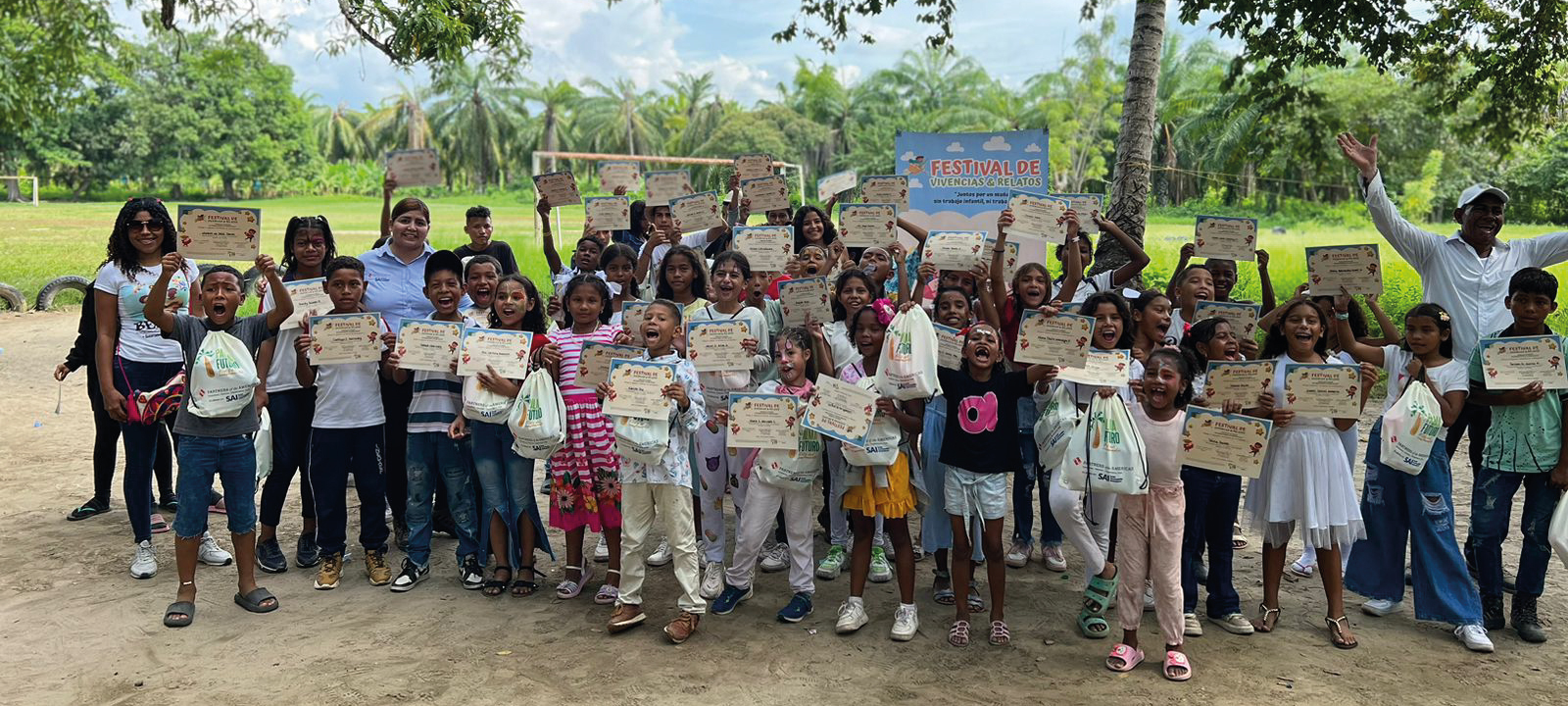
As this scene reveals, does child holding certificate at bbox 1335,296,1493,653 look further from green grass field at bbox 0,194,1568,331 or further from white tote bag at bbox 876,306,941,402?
green grass field at bbox 0,194,1568,331

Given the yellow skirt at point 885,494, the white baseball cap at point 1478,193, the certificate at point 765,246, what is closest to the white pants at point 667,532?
the yellow skirt at point 885,494

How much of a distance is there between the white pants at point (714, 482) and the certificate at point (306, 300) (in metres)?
1.93

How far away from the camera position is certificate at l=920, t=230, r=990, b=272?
5.42 m

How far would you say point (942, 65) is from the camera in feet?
161

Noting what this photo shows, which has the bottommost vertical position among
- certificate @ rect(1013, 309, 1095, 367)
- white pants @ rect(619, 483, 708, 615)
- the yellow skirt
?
white pants @ rect(619, 483, 708, 615)

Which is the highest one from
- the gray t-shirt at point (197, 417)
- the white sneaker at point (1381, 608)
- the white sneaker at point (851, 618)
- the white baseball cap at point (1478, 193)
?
the white baseball cap at point (1478, 193)

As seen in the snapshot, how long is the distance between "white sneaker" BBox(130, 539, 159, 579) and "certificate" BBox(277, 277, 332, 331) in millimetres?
1500

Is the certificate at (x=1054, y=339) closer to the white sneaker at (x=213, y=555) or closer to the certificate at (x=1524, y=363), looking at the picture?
the certificate at (x=1524, y=363)

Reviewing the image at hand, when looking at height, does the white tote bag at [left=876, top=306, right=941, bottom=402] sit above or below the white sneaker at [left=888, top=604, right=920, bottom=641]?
above

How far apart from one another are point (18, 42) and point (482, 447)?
12.7m

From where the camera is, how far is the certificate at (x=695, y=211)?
664 cm

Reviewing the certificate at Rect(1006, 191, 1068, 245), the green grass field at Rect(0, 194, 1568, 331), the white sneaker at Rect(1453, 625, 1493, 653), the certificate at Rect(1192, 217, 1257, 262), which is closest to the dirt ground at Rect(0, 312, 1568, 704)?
the white sneaker at Rect(1453, 625, 1493, 653)

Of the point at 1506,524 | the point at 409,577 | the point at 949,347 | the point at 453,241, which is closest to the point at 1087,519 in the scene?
the point at 949,347

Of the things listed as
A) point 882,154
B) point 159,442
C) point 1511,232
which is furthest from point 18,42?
point 882,154
